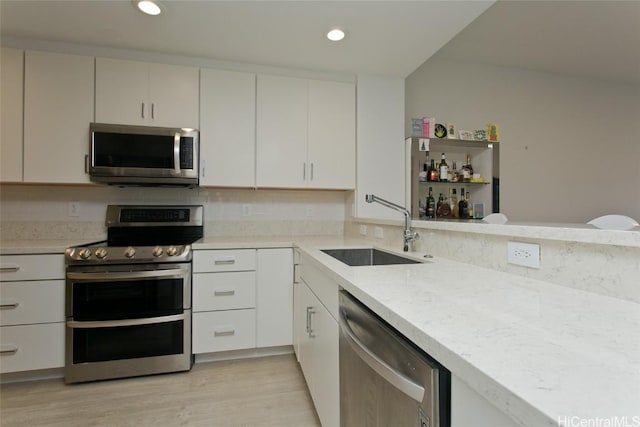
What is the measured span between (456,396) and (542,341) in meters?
0.18

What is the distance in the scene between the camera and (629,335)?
0.57 metres

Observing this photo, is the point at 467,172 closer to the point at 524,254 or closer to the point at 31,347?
the point at 524,254

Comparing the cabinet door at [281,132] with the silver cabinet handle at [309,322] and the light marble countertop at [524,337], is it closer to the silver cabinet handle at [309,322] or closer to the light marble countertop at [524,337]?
the silver cabinet handle at [309,322]

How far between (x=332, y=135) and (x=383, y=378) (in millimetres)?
2190

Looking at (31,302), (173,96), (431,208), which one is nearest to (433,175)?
(431,208)

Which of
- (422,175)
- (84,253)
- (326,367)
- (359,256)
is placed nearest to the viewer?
(326,367)

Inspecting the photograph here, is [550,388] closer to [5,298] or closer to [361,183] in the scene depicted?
[361,183]

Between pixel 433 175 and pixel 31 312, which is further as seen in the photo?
pixel 433 175

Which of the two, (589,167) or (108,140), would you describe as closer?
(108,140)

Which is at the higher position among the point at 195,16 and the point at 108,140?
the point at 195,16

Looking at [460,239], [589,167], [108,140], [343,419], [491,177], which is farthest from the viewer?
[589,167]

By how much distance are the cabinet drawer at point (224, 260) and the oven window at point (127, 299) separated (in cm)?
17

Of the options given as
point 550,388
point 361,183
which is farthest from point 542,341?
point 361,183

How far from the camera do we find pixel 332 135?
2641 millimetres
